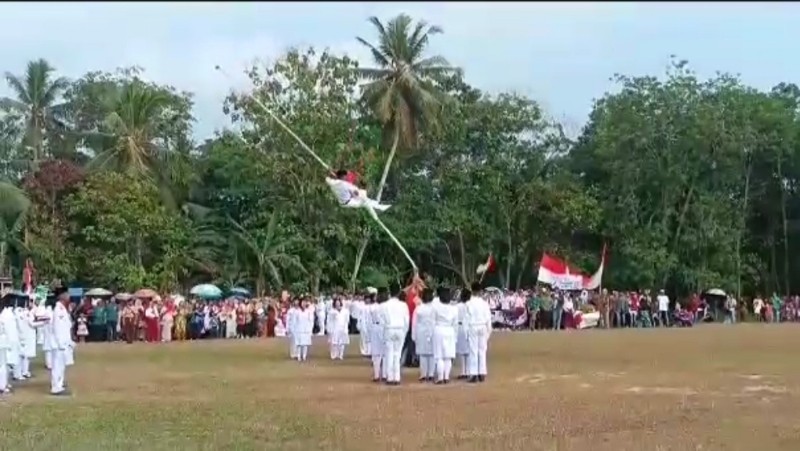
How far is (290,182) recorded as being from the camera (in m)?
44.2

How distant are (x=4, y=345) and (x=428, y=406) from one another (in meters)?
6.61

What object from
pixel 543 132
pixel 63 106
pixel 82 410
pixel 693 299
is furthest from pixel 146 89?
pixel 82 410

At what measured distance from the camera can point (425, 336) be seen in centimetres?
1770

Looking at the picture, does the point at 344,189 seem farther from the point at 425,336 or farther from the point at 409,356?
the point at 425,336

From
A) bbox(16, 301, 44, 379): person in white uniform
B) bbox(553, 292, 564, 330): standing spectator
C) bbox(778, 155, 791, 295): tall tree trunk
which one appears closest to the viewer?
bbox(16, 301, 44, 379): person in white uniform

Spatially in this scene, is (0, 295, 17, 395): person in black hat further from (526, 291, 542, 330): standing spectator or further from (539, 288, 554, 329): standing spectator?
(539, 288, 554, 329): standing spectator

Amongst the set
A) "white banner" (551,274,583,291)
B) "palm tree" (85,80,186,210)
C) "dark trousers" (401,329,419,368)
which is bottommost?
"dark trousers" (401,329,419,368)

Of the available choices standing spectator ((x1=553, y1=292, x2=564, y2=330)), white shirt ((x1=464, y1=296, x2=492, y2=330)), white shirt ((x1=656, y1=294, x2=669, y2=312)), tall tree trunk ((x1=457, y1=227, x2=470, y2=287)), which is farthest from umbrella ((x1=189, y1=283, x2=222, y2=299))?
white shirt ((x1=464, y1=296, x2=492, y2=330))

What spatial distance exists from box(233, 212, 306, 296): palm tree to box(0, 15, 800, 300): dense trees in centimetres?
7

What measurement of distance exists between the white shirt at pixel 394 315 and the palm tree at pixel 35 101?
30964 mm

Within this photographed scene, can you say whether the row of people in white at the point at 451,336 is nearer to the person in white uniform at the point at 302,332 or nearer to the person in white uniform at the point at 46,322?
the person in white uniform at the point at 46,322

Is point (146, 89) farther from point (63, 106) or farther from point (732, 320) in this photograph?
point (732, 320)

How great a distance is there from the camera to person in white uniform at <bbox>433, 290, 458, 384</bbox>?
17.3 metres

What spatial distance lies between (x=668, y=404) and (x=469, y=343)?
14.7 feet
